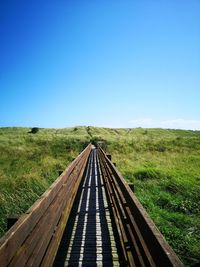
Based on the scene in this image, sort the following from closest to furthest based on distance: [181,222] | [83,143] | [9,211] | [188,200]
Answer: [9,211] < [181,222] < [188,200] < [83,143]

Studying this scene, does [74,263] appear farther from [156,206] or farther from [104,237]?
[156,206]

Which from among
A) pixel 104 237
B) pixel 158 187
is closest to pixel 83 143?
pixel 158 187

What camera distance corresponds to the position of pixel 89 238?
572 cm

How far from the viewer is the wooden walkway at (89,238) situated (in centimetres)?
470

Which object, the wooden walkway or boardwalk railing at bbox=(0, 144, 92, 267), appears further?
the wooden walkway

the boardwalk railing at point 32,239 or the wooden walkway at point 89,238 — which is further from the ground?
the boardwalk railing at point 32,239

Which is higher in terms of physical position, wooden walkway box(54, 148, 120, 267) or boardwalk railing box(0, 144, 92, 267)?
boardwalk railing box(0, 144, 92, 267)

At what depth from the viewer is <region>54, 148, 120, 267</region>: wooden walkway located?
470cm

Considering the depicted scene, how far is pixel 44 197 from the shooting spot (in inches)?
146

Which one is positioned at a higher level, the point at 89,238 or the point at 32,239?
the point at 32,239

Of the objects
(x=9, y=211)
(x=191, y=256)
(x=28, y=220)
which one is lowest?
(x=191, y=256)

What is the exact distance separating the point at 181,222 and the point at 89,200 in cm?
281

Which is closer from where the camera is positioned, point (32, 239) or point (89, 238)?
point (32, 239)

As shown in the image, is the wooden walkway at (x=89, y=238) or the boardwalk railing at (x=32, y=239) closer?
the boardwalk railing at (x=32, y=239)
